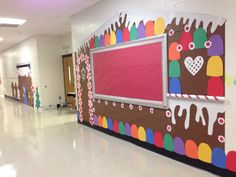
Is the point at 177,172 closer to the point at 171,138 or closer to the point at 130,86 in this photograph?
the point at 171,138

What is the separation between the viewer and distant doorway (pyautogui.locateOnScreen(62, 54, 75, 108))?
8391 mm

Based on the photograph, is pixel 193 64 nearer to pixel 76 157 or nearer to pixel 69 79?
pixel 76 157

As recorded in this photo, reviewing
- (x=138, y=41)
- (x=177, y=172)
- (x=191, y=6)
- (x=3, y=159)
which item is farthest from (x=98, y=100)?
(x=191, y=6)

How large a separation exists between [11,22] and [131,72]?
4.17 metres

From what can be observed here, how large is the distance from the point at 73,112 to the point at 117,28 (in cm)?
445

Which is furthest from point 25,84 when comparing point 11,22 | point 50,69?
point 11,22

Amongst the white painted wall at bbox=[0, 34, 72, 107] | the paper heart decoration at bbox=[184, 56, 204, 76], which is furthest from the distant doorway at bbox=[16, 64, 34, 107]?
the paper heart decoration at bbox=[184, 56, 204, 76]

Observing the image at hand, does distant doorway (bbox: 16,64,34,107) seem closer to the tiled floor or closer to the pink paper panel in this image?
the tiled floor

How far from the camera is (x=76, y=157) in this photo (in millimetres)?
3809

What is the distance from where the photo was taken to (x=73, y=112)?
7.96 metres

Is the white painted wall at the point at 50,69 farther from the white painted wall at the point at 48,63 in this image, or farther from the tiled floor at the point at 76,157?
the tiled floor at the point at 76,157

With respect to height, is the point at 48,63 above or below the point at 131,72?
above

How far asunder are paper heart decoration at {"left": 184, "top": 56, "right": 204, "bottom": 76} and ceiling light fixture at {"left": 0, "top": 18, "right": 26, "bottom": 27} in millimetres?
4901

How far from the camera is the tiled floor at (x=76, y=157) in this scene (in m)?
3.18
